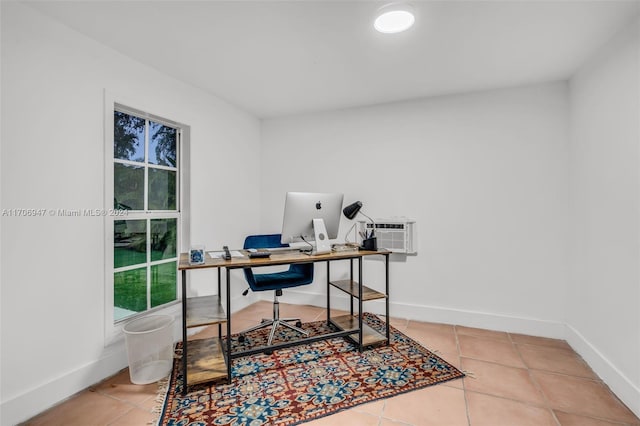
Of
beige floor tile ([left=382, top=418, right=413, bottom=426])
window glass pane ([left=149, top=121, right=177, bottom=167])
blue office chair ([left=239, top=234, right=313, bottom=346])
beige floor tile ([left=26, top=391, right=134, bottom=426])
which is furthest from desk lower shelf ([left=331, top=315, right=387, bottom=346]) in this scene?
window glass pane ([left=149, top=121, right=177, bottom=167])

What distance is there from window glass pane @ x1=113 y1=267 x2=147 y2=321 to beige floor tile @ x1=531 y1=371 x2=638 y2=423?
3.24m

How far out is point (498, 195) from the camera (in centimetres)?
307

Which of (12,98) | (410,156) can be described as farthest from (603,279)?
(12,98)

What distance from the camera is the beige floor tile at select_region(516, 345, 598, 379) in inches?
90.8

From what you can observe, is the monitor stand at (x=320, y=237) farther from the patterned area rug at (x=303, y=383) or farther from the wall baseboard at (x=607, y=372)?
the wall baseboard at (x=607, y=372)

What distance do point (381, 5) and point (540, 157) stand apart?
2.25 metres

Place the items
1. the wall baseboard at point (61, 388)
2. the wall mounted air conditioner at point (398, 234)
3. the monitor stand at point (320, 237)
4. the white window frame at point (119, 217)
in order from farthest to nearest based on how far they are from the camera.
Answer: the wall mounted air conditioner at point (398, 234) < the monitor stand at point (320, 237) < the white window frame at point (119, 217) < the wall baseboard at point (61, 388)

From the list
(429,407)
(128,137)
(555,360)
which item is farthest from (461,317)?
(128,137)

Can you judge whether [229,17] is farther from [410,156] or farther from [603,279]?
[603,279]

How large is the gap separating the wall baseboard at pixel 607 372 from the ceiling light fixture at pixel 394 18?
272 cm

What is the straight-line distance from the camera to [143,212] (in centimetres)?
263

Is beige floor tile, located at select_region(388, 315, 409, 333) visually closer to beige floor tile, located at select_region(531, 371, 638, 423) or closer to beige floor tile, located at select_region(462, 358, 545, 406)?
beige floor tile, located at select_region(462, 358, 545, 406)

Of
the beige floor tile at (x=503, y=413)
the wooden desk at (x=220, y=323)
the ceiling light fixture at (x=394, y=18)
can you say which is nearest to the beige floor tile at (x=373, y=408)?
the beige floor tile at (x=503, y=413)

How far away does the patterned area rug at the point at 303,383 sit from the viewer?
5.94 feet
